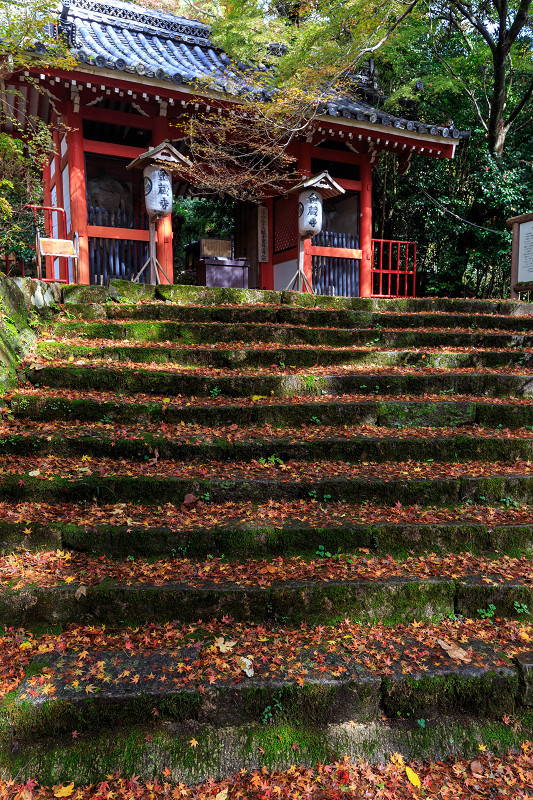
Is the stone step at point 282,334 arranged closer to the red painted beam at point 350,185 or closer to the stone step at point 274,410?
the stone step at point 274,410

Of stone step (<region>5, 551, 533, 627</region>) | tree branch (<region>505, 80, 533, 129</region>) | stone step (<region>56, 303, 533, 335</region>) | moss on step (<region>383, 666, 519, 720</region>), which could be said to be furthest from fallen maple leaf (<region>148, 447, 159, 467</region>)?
tree branch (<region>505, 80, 533, 129</region>)

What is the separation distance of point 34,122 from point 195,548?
9155 mm

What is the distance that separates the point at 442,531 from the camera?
3.10 metres

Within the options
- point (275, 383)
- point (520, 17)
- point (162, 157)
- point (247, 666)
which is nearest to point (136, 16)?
point (162, 157)

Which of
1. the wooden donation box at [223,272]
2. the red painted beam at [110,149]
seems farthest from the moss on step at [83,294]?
the wooden donation box at [223,272]

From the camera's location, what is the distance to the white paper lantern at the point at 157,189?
7098 mm

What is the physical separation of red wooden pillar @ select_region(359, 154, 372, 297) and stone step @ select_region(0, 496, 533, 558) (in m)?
7.76

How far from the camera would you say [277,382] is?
4656 mm

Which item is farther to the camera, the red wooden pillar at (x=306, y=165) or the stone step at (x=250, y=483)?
the red wooden pillar at (x=306, y=165)

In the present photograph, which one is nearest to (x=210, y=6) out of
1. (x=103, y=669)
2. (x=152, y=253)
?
(x=152, y=253)

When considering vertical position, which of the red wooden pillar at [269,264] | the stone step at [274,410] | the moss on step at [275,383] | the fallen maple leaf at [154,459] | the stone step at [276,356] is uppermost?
the red wooden pillar at [269,264]

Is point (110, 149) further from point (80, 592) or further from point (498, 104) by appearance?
point (498, 104)

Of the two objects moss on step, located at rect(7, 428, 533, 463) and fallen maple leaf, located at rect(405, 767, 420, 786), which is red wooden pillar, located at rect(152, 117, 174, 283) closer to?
moss on step, located at rect(7, 428, 533, 463)

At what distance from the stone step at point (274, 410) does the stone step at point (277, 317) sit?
1565 mm
